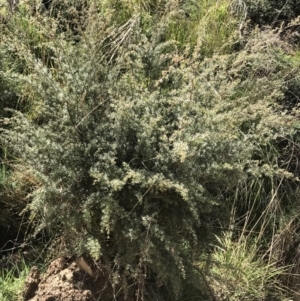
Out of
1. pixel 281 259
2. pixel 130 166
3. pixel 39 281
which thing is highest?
pixel 130 166

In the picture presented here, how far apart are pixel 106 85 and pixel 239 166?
0.79 meters

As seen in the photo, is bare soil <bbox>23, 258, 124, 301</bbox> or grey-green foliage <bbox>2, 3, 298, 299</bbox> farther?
bare soil <bbox>23, 258, 124, 301</bbox>

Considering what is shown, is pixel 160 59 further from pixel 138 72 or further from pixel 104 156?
pixel 104 156

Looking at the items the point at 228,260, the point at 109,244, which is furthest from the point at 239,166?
the point at 228,260

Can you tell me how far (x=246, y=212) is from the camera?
3.61 meters

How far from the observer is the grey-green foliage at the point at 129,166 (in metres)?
2.49

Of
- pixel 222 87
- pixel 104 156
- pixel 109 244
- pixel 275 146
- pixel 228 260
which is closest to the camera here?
pixel 104 156

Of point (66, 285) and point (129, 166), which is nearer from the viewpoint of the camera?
point (129, 166)

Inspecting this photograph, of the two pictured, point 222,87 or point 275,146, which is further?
point 275,146

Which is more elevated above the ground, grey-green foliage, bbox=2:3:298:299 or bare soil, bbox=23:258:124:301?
grey-green foliage, bbox=2:3:298:299

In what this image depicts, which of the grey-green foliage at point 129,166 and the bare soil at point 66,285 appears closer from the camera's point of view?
the grey-green foliage at point 129,166

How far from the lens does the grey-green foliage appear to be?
249cm

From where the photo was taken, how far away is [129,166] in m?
2.50

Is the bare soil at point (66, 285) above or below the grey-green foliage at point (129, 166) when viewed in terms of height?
below
